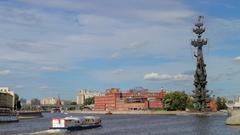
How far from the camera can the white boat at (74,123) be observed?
93.1 metres

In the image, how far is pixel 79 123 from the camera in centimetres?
10044

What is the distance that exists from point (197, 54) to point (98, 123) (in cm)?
9670

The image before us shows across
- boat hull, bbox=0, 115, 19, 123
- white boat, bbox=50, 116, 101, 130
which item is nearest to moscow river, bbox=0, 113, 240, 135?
white boat, bbox=50, 116, 101, 130

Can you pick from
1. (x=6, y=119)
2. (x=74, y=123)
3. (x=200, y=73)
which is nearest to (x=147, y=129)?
(x=74, y=123)

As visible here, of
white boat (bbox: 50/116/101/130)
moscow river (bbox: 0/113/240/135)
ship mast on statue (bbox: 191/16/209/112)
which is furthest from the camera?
ship mast on statue (bbox: 191/16/209/112)

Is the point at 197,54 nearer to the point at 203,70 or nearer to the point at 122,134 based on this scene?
the point at 203,70

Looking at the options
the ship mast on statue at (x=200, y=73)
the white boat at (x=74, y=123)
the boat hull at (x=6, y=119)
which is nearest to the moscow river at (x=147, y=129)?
the white boat at (x=74, y=123)

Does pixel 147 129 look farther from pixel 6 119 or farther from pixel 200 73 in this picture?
pixel 200 73

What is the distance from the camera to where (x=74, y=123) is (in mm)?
98062

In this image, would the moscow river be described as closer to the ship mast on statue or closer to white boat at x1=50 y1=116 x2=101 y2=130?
white boat at x1=50 y1=116 x2=101 y2=130

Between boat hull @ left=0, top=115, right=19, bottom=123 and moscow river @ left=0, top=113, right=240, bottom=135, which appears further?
boat hull @ left=0, top=115, right=19, bottom=123

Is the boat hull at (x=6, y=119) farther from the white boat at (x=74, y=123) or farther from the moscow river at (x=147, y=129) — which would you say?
the white boat at (x=74, y=123)

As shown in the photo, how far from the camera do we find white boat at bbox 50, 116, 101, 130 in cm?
9307

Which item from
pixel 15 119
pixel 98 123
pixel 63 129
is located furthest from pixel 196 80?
pixel 63 129
